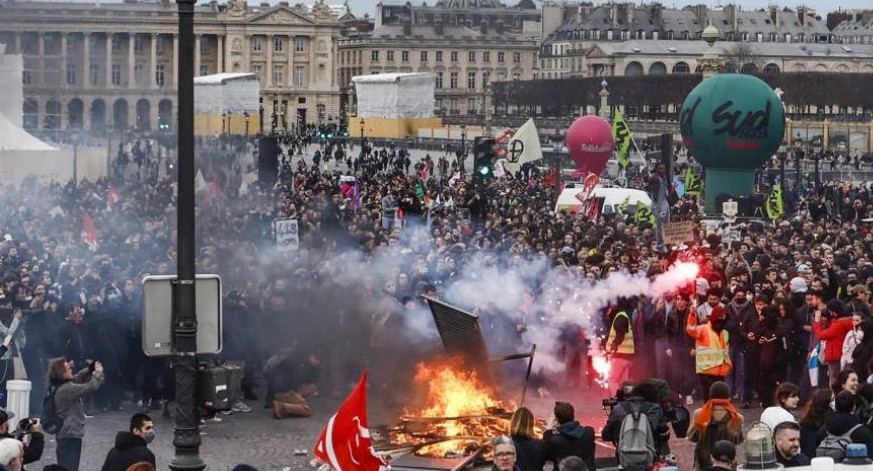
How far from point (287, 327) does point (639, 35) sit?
146 m

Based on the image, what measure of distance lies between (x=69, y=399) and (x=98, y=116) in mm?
37724

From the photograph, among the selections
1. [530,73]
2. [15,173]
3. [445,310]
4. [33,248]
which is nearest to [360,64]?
[530,73]

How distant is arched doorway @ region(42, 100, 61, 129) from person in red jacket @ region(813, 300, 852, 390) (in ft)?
94.1

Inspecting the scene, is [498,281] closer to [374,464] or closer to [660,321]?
[660,321]

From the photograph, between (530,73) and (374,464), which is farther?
(530,73)

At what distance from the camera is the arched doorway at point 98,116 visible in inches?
1863

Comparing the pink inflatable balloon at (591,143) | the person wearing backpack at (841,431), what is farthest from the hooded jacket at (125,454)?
the pink inflatable balloon at (591,143)

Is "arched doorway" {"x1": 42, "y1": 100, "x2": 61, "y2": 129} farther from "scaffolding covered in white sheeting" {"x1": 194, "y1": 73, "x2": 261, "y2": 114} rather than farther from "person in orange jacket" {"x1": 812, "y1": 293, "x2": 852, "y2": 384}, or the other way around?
"scaffolding covered in white sheeting" {"x1": 194, "y1": 73, "x2": 261, "y2": 114}

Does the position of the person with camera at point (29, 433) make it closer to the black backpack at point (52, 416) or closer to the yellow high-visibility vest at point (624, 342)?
the black backpack at point (52, 416)

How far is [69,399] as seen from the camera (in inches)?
565

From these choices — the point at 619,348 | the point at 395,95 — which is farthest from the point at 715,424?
the point at 395,95

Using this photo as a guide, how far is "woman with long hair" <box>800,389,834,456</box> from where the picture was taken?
12.2 metres

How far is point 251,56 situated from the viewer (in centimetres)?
15012

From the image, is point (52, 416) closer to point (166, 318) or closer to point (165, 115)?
point (166, 318)
